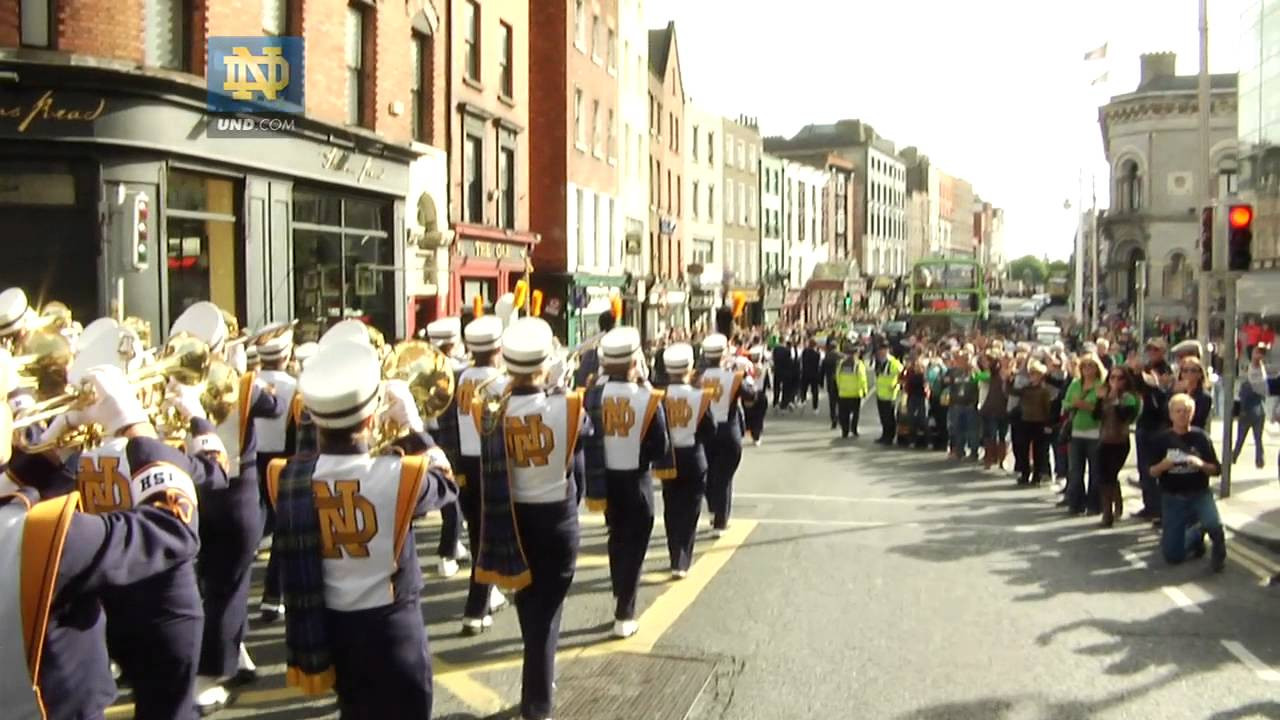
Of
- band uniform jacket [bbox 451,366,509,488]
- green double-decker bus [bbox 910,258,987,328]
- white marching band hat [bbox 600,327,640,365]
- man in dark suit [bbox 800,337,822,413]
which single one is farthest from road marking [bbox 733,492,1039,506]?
green double-decker bus [bbox 910,258,987,328]

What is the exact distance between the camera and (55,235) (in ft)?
47.1

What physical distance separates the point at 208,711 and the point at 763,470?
11220 millimetres

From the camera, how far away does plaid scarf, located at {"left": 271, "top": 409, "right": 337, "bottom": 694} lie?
4605mm

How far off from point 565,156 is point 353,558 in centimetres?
2977

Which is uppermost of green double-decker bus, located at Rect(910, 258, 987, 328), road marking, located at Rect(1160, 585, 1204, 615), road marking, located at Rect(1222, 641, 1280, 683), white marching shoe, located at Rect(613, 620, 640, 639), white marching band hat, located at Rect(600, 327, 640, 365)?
green double-decker bus, located at Rect(910, 258, 987, 328)

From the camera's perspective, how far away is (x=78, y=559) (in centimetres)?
338

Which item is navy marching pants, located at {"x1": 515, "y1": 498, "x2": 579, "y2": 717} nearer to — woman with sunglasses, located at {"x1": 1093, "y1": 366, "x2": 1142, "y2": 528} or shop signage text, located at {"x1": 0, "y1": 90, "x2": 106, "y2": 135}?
woman with sunglasses, located at {"x1": 1093, "y1": 366, "x2": 1142, "y2": 528}

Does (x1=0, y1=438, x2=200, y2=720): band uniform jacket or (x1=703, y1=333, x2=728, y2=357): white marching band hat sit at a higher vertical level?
(x1=703, y1=333, x2=728, y2=357): white marching band hat

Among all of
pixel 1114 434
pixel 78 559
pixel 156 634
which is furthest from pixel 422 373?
pixel 1114 434

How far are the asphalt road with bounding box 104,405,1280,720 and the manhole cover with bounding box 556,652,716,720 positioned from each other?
2cm

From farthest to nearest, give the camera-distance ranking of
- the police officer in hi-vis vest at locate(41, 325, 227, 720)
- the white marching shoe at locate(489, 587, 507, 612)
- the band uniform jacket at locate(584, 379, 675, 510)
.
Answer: the white marching shoe at locate(489, 587, 507, 612), the band uniform jacket at locate(584, 379, 675, 510), the police officer in hi-vis vest at locate(41, 325, 227, 720)

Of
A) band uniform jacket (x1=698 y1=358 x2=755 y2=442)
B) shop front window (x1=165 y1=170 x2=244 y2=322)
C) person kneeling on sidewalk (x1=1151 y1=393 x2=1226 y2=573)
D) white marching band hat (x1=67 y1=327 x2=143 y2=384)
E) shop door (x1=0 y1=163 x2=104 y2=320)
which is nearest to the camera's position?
white marching band hat (x1=67 y1=327 x2=143 y2=384)

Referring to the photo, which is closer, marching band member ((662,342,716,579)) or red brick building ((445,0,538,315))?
marching band member ((662,342,716,579))

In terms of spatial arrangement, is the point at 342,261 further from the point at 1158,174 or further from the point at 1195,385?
the point at 1158,174
